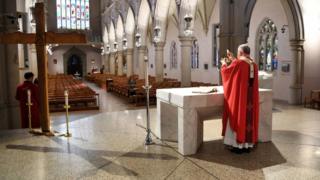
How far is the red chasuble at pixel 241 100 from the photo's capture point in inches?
206

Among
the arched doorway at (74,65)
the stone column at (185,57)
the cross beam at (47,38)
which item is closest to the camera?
the cross beam at (47,38)

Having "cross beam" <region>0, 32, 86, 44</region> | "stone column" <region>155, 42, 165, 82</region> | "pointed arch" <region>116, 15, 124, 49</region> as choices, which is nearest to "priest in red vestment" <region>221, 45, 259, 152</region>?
"cross beam" <region>0, 32, 86, 44</region>

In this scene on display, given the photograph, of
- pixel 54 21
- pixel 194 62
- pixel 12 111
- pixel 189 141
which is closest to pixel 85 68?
pixel 54 21

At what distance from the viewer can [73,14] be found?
134ft

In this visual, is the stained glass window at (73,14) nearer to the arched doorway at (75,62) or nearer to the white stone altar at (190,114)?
the arched doorway at (75,62)

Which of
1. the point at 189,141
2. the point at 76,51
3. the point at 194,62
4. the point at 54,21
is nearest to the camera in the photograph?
the point at 189,141

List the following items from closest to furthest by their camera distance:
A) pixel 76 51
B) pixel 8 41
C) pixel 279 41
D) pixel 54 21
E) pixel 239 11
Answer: pixel 8 41
pixel 239 11
pixel 279 41
pixel 54 21
pixel 76 51

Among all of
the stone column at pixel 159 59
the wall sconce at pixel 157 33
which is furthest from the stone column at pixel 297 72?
the stone column at pixel 159 59

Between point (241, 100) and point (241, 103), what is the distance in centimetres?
5

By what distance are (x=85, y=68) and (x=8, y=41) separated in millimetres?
38748

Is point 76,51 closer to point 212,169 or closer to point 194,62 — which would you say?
point 194,62

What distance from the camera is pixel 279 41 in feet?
48.1

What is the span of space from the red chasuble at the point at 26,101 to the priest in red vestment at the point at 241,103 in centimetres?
472

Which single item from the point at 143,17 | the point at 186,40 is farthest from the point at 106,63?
the point at 186,40
